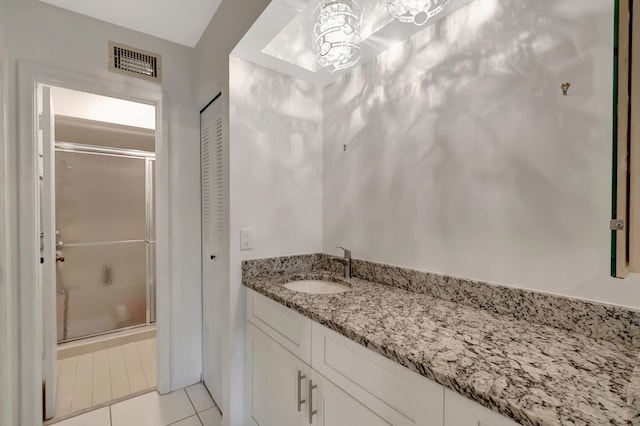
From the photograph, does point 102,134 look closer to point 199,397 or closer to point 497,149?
point 199,397

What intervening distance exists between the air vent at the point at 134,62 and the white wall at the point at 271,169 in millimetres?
771

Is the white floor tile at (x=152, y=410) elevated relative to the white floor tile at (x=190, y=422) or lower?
elevated

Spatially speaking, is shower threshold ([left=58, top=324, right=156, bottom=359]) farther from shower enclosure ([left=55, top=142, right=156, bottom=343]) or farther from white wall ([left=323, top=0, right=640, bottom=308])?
white wall ([left=323, top=0, right=640, bottom=308])

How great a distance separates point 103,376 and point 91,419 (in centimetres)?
49

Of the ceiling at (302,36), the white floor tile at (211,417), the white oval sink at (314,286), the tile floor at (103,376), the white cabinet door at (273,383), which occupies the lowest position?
the white floor tile at (211,417)

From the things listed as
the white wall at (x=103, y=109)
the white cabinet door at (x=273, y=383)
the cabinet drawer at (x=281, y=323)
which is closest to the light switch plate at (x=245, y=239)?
the cabinet drawer at (x=281, y=323)

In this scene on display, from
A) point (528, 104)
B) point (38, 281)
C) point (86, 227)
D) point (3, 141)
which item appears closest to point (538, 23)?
point (528, 104)

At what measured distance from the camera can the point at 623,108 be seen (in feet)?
1.70

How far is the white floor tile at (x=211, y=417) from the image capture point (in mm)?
1720

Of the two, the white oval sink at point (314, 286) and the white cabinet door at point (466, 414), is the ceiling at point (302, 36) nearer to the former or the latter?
the white oval sink at point (314, 286)

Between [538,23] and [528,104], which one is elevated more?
[538,23]

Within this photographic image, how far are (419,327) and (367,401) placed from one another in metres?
0.28

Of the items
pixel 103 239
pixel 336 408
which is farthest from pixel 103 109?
pixel 336 408

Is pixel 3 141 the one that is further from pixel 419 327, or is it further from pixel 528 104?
pixel 528 104
